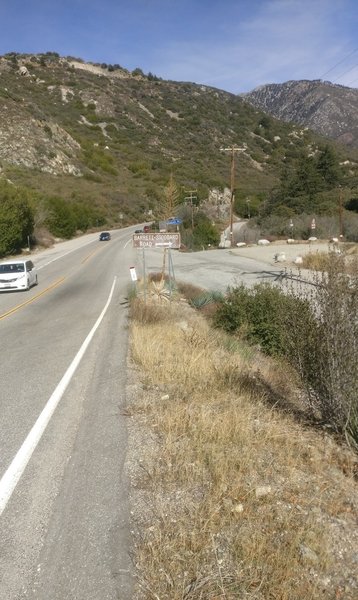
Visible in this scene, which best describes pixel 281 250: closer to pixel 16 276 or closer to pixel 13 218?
pixel 13 218

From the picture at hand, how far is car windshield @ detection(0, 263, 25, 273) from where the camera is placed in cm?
2188

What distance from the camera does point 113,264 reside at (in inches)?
1332

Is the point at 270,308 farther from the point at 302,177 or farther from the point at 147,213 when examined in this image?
the point at 147,213

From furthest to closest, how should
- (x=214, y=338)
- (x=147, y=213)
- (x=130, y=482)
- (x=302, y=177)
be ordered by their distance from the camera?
(x=147, y=213), (x=302, y=177), (x=214, y=338), (x=130, y=482)

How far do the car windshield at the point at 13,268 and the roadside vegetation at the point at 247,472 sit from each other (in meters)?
15.1

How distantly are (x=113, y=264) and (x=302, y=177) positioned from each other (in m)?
32.8

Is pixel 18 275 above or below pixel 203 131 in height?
below

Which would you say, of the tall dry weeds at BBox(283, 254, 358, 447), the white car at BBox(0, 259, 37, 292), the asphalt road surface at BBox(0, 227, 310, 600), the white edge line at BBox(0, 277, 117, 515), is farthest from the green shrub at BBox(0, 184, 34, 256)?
the tall dry weeds at BBox(283, 254, 358, 447)

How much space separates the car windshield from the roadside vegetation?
15.1 metres

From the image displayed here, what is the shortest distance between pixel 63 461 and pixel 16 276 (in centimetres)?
1765

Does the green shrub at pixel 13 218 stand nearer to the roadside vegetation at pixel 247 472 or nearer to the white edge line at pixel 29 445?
the white edge line at pixel 29 445

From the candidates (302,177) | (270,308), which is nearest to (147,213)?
(302,177)

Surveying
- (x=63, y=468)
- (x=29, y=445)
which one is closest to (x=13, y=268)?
(x=29, y=445)

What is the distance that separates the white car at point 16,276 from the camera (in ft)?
69.6
